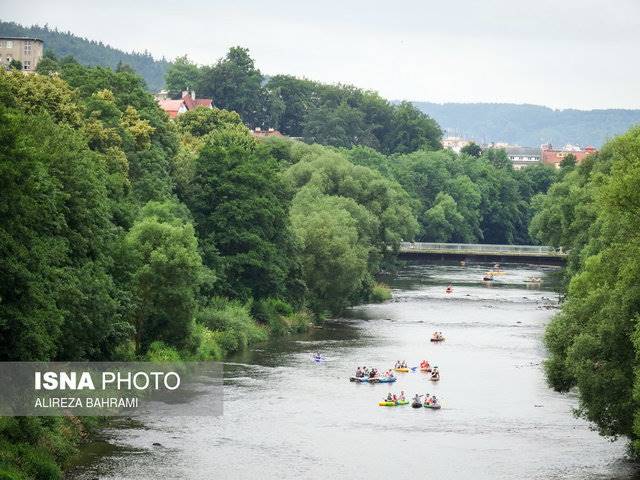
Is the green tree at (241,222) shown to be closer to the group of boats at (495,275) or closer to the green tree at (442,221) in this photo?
the group of boats at (495,275)

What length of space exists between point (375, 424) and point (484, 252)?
89.0m

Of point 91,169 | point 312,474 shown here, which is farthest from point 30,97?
point 312,474

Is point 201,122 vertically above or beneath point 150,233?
above

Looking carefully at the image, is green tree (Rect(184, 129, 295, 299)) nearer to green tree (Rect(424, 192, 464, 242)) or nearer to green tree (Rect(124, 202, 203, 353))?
green tree (Rect(124, 202, 203, 353))

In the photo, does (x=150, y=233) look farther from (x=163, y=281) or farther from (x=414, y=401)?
(x=414, y=401)

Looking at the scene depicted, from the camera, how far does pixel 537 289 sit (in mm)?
145625

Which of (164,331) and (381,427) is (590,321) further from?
(164,331)

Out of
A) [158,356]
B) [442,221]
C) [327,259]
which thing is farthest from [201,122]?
[158,356]

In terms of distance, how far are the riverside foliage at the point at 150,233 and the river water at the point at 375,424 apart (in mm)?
4023

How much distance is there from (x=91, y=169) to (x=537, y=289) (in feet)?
264

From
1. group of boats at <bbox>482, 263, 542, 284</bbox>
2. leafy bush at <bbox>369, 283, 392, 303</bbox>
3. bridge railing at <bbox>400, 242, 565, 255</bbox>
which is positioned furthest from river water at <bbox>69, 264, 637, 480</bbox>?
bridge railing at <bbox>400, 242, 565, 255</bbox>

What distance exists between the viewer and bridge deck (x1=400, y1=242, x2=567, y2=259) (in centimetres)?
15188

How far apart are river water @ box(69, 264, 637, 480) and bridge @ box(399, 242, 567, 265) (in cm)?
4213

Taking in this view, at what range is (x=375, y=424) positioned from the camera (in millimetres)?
71625
